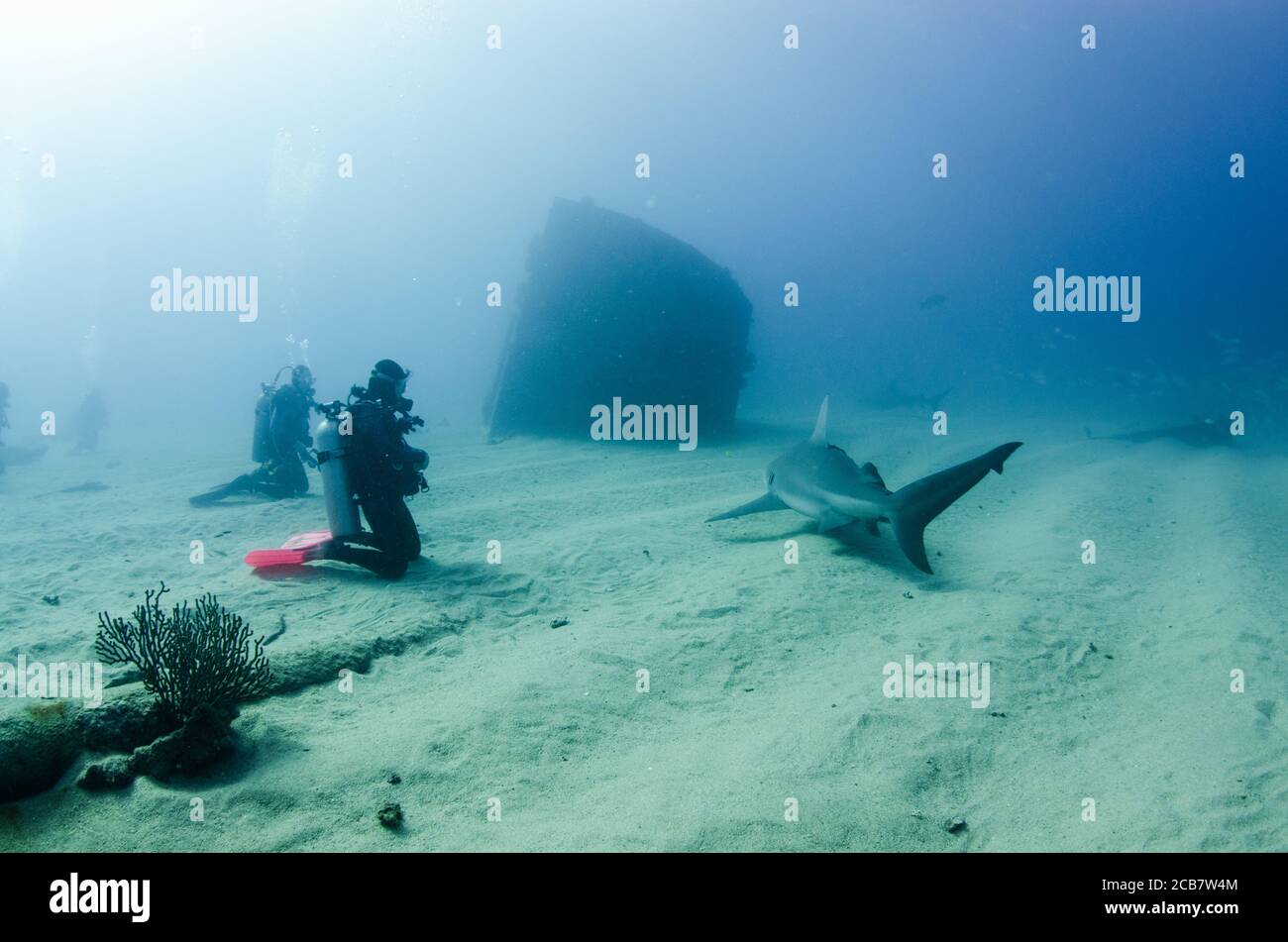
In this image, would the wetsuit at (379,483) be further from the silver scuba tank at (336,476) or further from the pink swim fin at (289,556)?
the pink swim fin at (289,556)

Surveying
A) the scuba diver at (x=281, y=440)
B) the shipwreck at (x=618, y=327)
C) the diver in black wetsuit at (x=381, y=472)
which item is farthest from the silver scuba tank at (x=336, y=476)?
the shipwreck at (x=618, y=327)

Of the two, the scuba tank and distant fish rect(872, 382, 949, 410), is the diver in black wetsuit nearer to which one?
the scuba tank

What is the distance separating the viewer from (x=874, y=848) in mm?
2863

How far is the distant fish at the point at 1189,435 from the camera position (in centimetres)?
1775

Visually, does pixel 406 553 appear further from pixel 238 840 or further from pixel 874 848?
pixel 874 848

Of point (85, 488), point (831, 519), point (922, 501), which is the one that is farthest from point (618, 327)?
point (85, 488)

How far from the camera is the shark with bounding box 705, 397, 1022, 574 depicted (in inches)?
232

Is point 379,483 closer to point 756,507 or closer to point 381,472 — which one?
point 381,472

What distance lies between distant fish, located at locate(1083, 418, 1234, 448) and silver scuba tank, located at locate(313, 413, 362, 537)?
19.3 m

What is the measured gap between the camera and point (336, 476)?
7.04 m

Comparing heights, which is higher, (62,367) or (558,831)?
(62,367)

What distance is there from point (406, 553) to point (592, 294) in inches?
467
